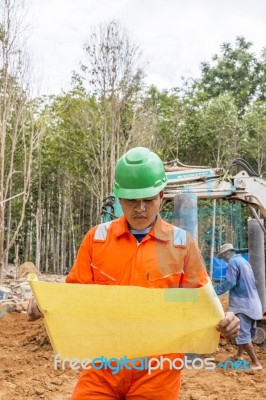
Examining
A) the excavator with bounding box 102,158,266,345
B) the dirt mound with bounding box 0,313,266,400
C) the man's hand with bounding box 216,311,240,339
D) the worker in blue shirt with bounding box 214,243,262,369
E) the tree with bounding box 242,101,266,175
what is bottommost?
the dirt mound with bounding box 0,313,266,400

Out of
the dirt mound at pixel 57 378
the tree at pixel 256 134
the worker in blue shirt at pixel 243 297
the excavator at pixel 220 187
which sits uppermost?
the tree at pixel 256 134

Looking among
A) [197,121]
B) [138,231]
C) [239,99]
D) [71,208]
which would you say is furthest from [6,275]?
[138,231]

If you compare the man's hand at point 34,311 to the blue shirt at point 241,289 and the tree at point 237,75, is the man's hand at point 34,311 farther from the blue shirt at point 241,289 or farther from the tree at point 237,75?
the tree at point 237,75

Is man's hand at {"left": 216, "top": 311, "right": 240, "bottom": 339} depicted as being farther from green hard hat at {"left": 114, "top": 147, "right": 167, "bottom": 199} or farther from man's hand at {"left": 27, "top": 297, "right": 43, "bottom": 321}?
man's hand at {"left": 27, "top": 297, "right": 43, "bottom": 321}

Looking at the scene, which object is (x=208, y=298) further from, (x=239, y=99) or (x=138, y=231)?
(x=239, y=99)

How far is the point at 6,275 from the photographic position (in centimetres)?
1677

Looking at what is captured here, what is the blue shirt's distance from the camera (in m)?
6.07

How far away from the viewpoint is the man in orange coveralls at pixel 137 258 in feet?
6.45

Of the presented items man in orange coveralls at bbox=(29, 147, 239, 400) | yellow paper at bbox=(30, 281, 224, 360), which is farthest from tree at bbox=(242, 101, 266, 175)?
yellow paper at bbox=(30, 281, 224, 360)

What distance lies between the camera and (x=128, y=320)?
1945 mm

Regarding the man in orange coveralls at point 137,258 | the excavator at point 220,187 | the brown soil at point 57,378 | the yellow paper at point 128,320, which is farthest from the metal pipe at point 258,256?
the yellow paper at point 128,320

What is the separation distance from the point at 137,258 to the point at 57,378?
409 centimetres

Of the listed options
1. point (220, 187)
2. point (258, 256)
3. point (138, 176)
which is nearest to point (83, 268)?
point (138, 176)

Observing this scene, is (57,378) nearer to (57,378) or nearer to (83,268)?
(57,378)
